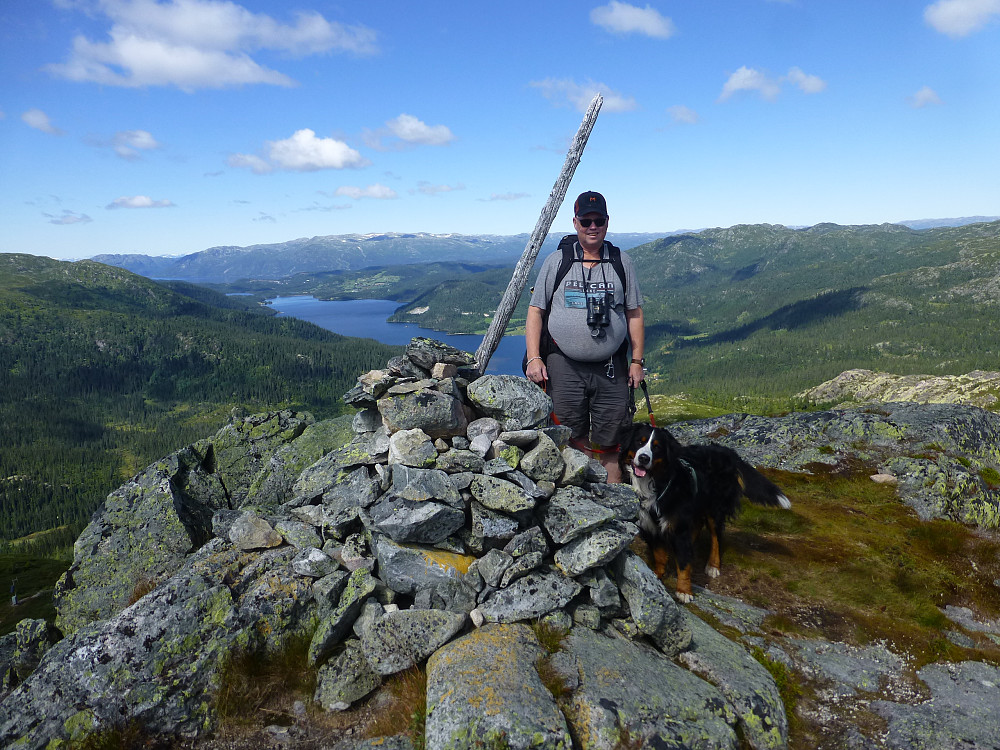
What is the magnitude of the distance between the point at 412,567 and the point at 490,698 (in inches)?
83.5

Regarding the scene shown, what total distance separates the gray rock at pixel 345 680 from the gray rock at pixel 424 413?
10.4ft

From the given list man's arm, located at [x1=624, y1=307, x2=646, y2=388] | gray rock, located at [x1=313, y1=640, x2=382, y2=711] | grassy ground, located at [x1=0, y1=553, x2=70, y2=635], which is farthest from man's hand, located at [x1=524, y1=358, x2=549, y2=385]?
grassy ground, located at [x1=0, y1=553, x2=70, y2=635]

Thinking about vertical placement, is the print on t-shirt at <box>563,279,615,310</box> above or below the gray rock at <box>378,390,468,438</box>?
above

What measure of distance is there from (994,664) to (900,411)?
1424cm

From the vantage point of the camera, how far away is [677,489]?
8469 millimetres

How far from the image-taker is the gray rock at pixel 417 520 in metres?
6.59

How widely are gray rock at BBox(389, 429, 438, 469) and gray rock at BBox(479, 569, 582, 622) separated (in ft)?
7.07

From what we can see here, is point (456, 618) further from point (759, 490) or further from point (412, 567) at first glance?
point (759, 490)

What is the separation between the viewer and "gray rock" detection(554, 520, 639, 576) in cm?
657

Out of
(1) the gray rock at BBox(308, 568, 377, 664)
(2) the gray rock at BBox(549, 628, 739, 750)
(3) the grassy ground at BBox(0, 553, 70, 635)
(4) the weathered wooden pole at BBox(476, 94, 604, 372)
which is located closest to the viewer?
(2) the gray rock at BBox(549, 628, 739, 750)

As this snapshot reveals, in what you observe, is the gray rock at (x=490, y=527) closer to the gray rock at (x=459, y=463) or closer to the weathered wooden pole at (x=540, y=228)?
the gray rock at (x=459, y=463)

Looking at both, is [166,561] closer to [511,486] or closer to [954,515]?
[511,486]

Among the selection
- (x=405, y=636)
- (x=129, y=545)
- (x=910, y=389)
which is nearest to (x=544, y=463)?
(x=405, y=636)

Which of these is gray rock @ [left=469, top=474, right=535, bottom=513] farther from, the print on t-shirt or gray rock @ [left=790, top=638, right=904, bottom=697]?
gray rock @ [left=790, top=638, right=904, bottom=697]
